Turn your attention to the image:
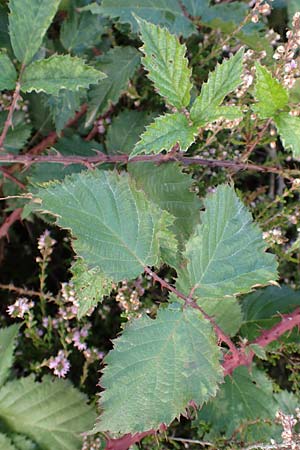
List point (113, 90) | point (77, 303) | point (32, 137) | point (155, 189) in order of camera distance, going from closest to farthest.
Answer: point (77, 303), point (155, 189), point (113, 90), point (32, 137)

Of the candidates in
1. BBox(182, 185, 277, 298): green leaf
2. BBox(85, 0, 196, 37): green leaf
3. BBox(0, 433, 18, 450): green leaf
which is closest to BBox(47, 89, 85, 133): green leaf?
BBox(85, 0, 196, 37): green leaf

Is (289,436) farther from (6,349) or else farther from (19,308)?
(6,349)

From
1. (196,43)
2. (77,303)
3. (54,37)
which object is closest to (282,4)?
(196,43)

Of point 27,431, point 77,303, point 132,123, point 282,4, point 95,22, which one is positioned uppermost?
point 282,4

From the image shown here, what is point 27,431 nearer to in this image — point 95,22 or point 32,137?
point 32,137

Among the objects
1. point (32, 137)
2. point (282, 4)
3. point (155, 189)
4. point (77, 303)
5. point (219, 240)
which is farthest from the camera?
point (32, 137)

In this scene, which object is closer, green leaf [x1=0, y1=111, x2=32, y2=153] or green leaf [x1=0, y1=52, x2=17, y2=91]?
green leaf [x1=0, y1=52, x2=17, y2=91]

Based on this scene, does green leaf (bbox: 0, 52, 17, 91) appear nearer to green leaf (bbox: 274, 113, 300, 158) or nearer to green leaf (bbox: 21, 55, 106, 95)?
green leaf (bbox: 21, 55, 106, 95)

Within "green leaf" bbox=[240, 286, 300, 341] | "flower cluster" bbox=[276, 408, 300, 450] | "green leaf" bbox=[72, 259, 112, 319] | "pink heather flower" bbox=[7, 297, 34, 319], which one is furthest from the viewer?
"green leaf" bbox=[240, 286, 300, 341]
